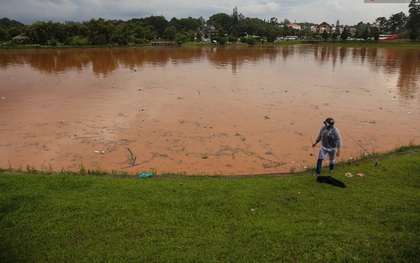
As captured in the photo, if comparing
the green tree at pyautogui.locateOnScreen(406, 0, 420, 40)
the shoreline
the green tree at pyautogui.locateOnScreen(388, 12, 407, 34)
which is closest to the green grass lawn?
the shoreline

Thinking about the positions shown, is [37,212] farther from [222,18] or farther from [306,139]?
[222,18]

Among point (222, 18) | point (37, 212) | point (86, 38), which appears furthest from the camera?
point (222, 18)

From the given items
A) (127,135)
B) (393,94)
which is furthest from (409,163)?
(393,94)

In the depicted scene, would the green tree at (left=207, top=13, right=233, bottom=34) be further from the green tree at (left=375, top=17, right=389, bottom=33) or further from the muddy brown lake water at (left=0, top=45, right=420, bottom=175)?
the muddy brown lake water at (left=0, top=45, right=420, bottom=175)

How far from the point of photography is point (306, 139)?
34.8 ft

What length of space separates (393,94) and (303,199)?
1585cm

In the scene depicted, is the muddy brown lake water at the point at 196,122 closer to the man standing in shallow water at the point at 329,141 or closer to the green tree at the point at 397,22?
the man standing in shallow water at the point at 329,141

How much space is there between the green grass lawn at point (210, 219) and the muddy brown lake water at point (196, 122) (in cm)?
213

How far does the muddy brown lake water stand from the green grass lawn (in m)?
2.13

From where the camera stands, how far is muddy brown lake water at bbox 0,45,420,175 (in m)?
9.09

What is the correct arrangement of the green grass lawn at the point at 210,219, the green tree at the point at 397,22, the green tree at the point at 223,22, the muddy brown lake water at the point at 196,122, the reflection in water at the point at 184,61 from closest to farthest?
1. the green grass lawn at the point at 210,219
2. the muddy brown lake water at the point at 196,122
3. the reflection in water at the point at 184,61
4. the green tree at the point at 397,22
5. the green tree at the point at 223,22

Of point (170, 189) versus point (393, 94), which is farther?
point (393, 94)

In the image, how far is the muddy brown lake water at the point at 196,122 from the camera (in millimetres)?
9086

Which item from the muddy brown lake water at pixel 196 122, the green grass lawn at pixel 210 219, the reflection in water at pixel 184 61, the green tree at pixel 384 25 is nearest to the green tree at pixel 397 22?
the green tree at pixel 384 25
